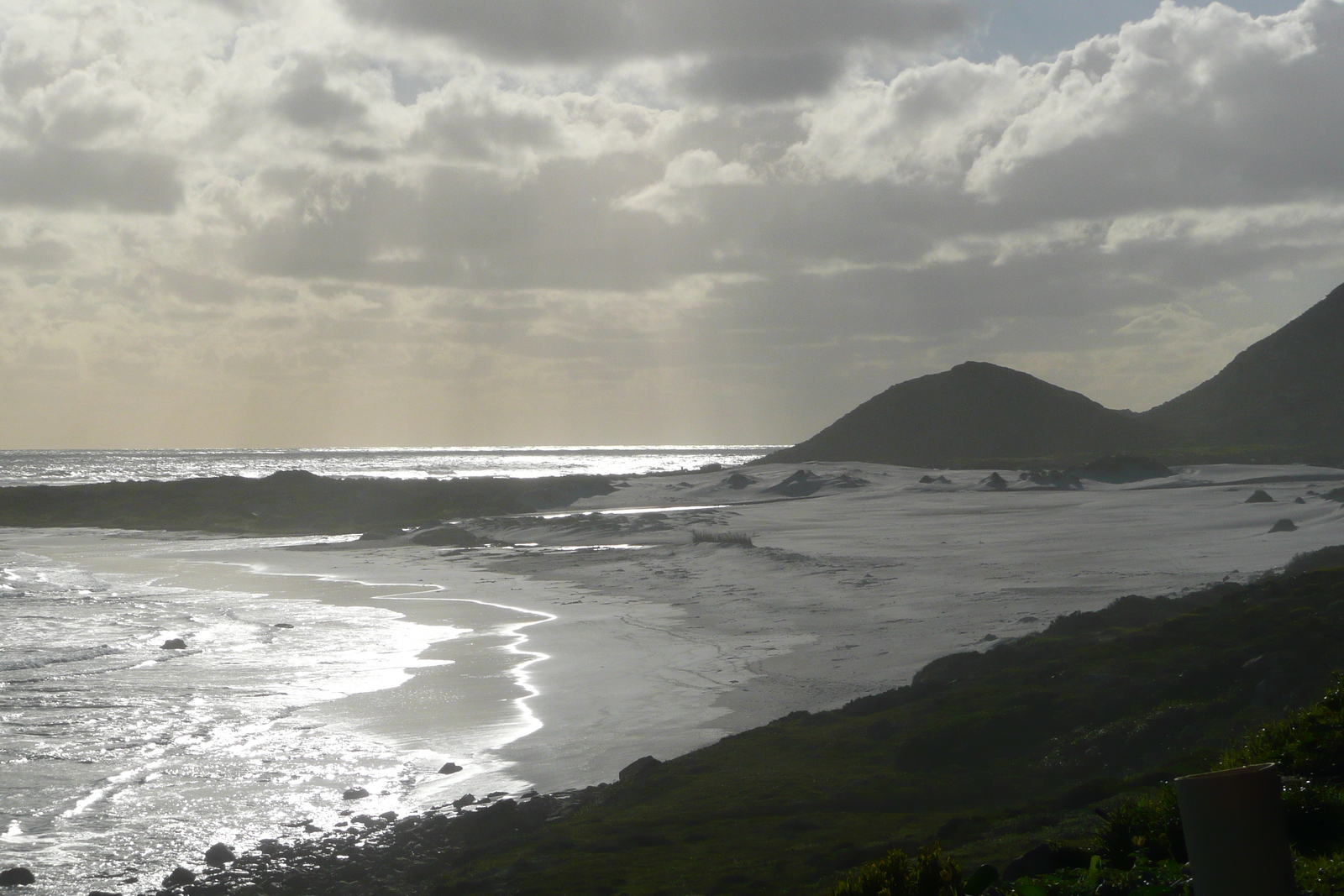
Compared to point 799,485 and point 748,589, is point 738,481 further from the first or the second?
point 748,589

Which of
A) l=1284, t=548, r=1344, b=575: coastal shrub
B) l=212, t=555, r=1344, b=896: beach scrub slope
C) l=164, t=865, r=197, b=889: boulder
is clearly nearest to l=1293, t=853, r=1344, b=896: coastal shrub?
l=212, t=555, r=1344, b=896: beach scrub slope

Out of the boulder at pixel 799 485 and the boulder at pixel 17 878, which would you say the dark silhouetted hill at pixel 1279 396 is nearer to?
the boulder at pixel 799 485

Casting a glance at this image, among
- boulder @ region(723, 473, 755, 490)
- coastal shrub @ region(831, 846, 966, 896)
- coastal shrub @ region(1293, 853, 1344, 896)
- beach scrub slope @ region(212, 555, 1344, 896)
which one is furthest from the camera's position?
boulder @ region(723, 473, 755, 490)

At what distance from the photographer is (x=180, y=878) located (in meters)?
9.42

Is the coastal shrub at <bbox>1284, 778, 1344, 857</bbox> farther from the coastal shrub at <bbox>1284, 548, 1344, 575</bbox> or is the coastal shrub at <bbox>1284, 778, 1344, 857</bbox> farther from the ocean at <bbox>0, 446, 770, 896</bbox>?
the coastal shrub at <bbox>1284, 548, 1344, 575</bbox>

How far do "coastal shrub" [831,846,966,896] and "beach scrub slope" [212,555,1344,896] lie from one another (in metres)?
1.62

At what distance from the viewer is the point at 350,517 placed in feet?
204

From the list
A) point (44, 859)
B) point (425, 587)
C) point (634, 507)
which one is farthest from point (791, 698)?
point (634, 507)

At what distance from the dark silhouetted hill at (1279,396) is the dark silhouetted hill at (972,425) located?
4.61m

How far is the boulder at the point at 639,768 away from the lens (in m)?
11.6

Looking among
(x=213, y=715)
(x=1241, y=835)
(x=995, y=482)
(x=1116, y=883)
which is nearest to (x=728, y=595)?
(x=213, y=715)

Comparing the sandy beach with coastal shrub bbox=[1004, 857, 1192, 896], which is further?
the sandy beach

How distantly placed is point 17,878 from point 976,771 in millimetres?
8811

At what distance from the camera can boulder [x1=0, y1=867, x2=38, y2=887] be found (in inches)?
370
